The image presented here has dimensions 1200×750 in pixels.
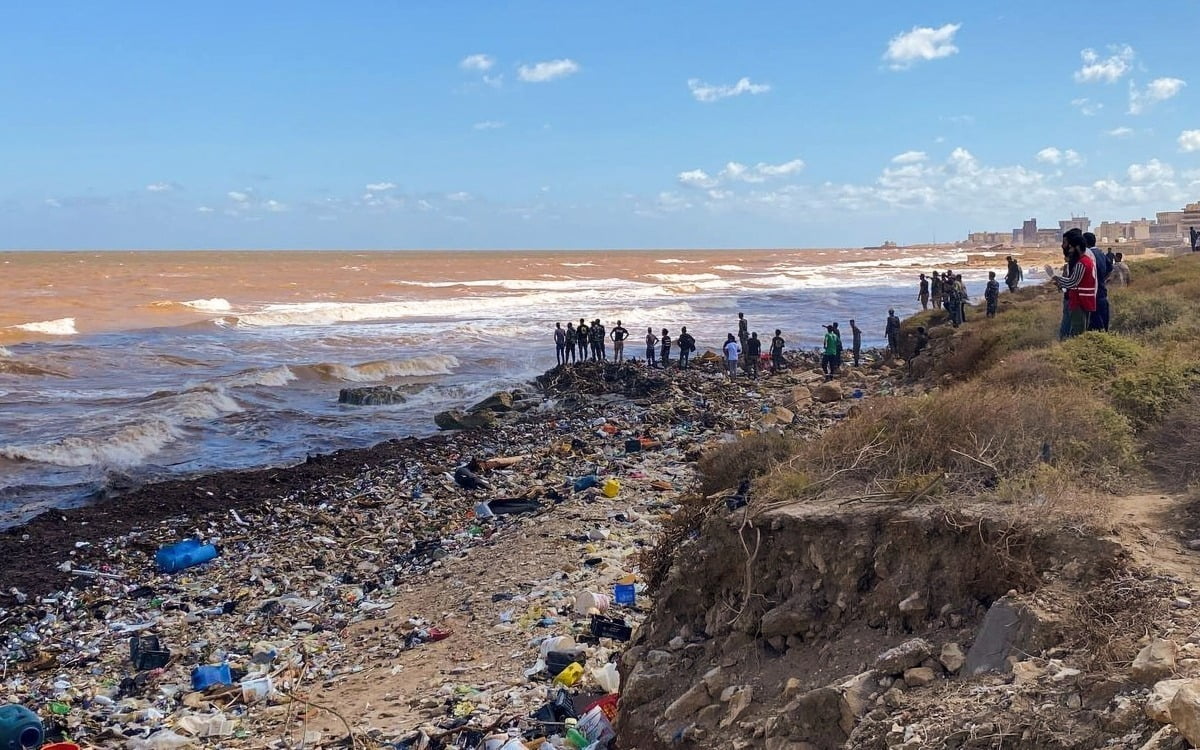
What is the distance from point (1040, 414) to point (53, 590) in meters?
9.82

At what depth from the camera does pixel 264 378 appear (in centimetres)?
2506

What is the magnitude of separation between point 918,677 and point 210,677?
18.7 ft

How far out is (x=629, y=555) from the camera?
8.99m

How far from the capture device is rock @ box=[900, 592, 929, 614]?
4.33 meters

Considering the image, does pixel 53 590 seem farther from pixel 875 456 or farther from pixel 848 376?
pixel 848 376

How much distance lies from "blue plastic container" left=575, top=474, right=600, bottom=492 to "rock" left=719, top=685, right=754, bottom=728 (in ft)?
24.9

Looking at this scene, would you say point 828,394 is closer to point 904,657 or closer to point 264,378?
point 904,657

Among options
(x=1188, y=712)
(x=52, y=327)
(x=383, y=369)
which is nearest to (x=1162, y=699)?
(x=1188, y=712)

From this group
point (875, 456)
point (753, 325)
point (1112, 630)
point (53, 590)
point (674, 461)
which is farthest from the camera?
point (753, 325)

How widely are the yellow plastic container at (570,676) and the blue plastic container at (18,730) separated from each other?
3.46 metres

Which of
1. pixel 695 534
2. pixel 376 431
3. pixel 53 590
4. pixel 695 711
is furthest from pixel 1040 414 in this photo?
pixel 376 431

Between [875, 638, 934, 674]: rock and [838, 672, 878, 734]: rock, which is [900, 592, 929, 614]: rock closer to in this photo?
[875, 638, 934, 674]: rock

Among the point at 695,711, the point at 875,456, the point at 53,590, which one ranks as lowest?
the point at 53,590

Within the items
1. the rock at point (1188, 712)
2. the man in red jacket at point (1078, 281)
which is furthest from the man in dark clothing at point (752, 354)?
the rock at point (1188, 712)
